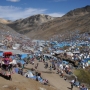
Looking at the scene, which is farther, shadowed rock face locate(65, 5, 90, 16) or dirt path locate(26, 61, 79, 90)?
shadowed rock face locate(65, 5, 90, 16)

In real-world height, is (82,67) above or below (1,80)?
below

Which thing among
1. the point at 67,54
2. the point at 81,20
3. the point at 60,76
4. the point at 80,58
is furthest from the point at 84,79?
the point at 81,20

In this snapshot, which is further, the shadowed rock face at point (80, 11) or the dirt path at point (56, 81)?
the shadowed rock face at point (80, 11)

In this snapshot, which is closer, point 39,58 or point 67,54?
point 39,58

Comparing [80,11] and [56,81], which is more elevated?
[80,11]

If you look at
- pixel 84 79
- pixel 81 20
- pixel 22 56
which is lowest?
pixel 84 79

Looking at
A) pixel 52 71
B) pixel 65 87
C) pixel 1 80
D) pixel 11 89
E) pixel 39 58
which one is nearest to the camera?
pixel 11 89

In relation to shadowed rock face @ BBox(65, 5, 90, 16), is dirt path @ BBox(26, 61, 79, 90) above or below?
below

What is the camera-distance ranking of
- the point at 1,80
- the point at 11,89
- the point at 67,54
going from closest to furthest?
the point at 11,89 < the point at 1,80 < the point at 67,54

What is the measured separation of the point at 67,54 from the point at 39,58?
22.6 feet

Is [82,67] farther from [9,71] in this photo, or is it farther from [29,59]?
[9,71]

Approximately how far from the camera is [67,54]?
4447 centimetres

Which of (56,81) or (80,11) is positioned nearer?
(56,81)

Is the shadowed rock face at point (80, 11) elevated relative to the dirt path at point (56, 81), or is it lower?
elevated
